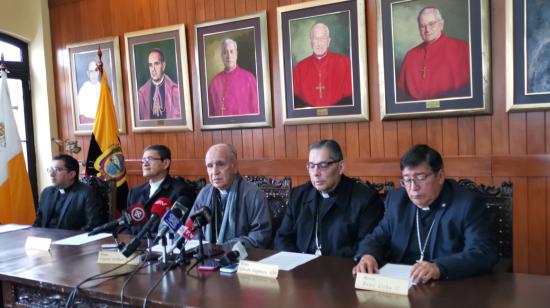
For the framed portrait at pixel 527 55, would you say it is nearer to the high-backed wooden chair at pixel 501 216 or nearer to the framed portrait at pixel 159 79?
the high-backed wooden chair at pixel 501 216

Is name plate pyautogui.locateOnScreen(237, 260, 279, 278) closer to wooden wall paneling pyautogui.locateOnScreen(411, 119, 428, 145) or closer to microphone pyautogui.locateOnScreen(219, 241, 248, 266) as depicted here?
microphone pyautogui.locateOnScreen(219, 241, 248, 266)

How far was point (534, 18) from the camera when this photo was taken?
3297 mm

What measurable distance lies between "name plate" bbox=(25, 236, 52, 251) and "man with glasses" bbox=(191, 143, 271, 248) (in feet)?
3.02

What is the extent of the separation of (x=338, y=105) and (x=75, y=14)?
135 inches

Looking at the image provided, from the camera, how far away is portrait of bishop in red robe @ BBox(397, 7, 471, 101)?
357 centimetres

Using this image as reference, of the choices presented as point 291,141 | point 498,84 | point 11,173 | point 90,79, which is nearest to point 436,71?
point 498,84

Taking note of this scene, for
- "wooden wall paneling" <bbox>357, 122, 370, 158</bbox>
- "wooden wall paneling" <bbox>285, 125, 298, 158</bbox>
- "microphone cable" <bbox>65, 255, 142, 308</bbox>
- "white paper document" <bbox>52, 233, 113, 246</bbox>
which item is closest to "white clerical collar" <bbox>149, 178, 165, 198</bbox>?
"white paper document" <bbox>52, 233, 113, 246</bbox>

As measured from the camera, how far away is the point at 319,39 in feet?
13.6

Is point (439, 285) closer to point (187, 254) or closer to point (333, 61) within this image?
point (187, 254)

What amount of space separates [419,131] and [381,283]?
2248 mm

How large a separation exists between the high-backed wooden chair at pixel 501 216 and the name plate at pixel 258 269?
120cm

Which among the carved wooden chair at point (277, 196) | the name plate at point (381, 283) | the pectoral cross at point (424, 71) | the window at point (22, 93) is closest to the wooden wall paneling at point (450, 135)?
the pectoral cross at point (424, 71)

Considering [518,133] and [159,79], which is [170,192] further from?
[518,133]

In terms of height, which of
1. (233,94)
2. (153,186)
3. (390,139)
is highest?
(233,94)
